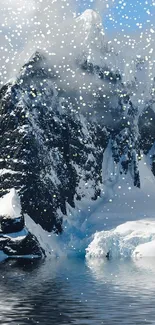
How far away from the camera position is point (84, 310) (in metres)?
76.9

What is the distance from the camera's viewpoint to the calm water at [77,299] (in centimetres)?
6975

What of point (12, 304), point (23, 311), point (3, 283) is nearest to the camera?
point (23, 311)

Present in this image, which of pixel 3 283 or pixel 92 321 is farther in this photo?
pixel 3 283

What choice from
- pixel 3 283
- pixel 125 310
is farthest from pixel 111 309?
pixel 3 283

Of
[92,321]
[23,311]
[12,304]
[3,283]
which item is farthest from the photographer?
[3,283]

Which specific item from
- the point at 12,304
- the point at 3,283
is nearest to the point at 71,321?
the point at 12,304

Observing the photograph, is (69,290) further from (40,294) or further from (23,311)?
(23,311)

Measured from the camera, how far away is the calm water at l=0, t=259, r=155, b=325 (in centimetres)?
6975

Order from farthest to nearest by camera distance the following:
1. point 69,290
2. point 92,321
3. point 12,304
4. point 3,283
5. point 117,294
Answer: point 3,283 < point 69,290 < point 117,294 < point 12,304 < point 92,321

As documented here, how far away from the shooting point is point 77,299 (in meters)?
88.5

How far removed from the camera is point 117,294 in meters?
93.8

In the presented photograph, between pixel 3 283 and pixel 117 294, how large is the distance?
28.8m

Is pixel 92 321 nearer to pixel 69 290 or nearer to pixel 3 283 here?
pixel 69 290

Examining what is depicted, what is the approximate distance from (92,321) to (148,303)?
17631 millimetres
